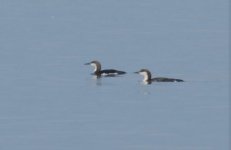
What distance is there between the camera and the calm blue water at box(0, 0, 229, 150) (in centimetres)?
2297

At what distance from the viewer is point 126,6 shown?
67.2 meters

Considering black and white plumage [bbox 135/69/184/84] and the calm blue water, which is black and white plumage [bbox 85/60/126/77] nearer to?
the calm blue water

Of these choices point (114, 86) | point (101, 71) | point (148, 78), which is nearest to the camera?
point (114, 86)

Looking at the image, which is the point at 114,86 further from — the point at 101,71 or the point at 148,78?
the point at 101,71

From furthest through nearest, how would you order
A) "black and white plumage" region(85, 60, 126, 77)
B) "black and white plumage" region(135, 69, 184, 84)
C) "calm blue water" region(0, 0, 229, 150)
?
1. "black and white plumage" region(85, 60, 126, 77)
2. "black and white plumage" region(135, 69, 184, 84)
3. "calm blue water" region(0, 0, 229, 150)

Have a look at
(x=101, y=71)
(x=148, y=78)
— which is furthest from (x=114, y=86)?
(x=101, y=71)

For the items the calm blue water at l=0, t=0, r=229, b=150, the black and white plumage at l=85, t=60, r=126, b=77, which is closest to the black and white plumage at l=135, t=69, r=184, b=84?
the calm blue water at l=0, t=0, r=229, b=150

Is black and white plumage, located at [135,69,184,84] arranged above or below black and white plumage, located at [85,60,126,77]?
below

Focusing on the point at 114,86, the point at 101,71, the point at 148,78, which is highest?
the point at 101,71

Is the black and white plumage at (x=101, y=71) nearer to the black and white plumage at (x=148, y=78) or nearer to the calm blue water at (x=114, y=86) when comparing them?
the calm blue water at (x=114, y=86)

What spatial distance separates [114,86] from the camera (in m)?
30.6

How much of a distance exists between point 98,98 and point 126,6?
3938cm

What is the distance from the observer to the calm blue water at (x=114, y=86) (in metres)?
23.0

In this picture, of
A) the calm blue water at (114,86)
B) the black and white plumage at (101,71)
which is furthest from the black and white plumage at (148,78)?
the black and white plumage at (101,71)
